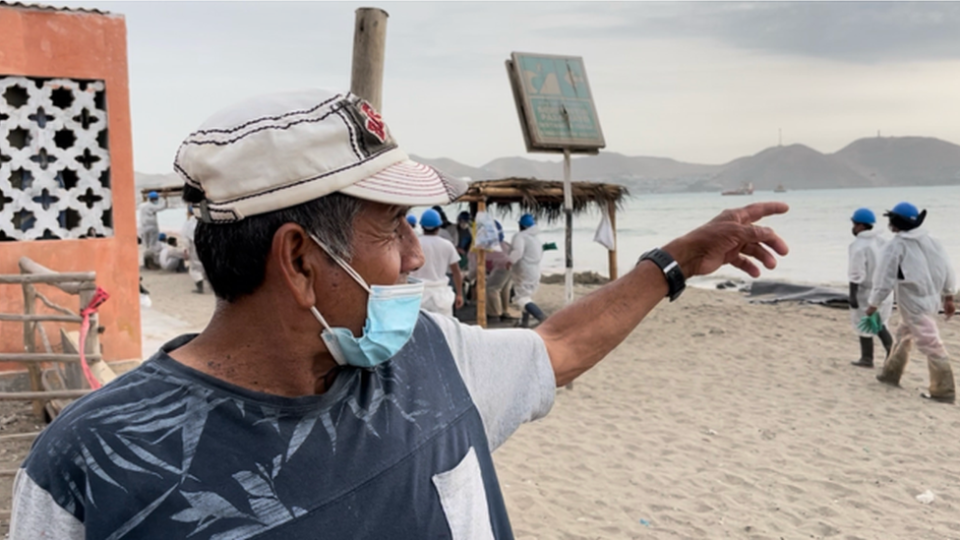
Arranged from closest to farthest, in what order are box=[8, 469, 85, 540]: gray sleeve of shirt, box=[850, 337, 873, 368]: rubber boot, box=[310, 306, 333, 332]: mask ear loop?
box=[8, 469, 85, 540]: gray sleeve of shirt < box=[310, 306, 333, 332]: mask ear loop < box=[850, 337, 873, 368]: rubber boot

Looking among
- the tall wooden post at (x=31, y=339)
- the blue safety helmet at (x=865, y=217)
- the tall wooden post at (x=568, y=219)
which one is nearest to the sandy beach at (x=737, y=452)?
the tall wooden post at (x=568, y=219)

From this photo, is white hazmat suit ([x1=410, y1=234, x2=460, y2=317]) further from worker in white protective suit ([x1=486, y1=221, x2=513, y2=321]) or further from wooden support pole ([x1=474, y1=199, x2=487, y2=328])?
worker in white protective suit ([x1=486, y1=221, x2=513, y2=321])

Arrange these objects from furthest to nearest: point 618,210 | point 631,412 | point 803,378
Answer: point 618,210 → point 803,378 → point 631,412

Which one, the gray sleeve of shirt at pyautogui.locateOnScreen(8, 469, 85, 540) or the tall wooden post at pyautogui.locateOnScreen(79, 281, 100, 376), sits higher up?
the gray sleeve of shirt at pyautogui.locateOnScreen(8, 469, 85, 540)

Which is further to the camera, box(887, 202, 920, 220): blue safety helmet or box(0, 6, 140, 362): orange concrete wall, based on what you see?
box(887, 202, 920, 220): blue safety helmet

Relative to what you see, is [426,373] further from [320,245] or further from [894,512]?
[894,512]

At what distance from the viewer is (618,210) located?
14.6 m

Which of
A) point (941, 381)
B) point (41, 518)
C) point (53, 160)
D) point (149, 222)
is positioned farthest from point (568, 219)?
point (149, 222)

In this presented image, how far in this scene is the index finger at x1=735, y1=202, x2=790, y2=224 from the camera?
187 centimetres

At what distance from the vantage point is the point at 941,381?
7.51 metres

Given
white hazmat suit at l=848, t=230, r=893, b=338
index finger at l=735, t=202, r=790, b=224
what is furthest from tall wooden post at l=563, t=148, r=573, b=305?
index finger at l=735, t=202, r=790, b=224

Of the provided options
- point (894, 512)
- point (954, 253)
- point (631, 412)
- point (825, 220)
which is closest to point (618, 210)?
point (631, 412)

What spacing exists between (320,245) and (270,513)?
16.9 inches

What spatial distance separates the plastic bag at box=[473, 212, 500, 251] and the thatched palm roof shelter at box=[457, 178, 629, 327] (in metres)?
0.21
